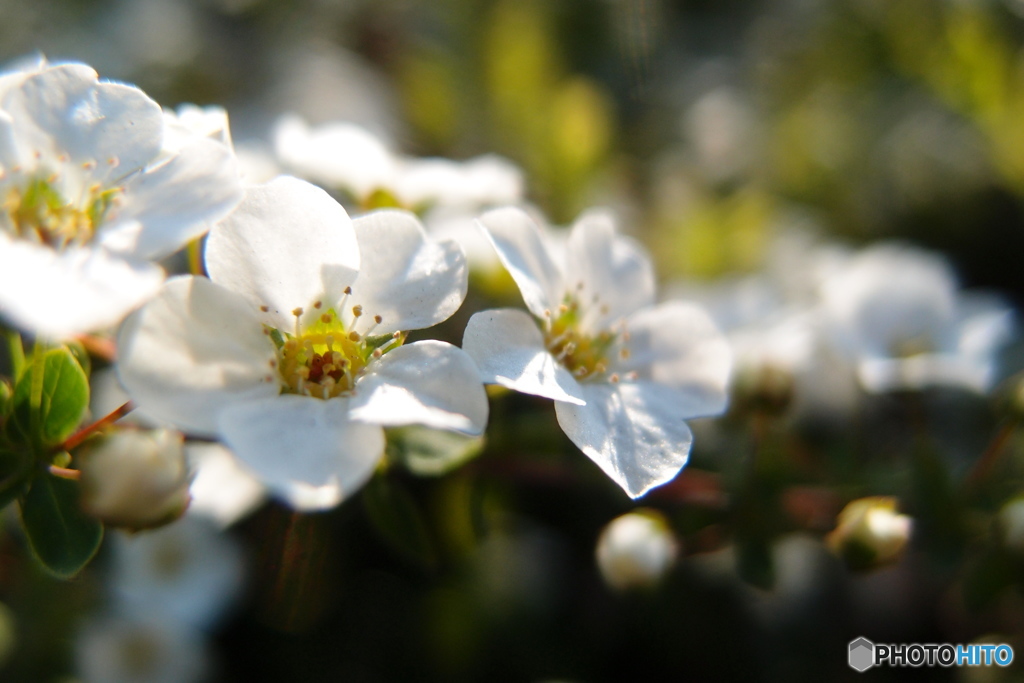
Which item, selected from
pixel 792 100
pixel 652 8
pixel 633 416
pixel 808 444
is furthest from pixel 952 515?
pixel 652 8

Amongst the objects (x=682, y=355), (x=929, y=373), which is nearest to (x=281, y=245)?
(x=682, y=355)

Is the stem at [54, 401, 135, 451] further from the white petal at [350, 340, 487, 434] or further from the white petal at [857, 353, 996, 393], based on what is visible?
the white petal at [857, 353, 996, 393]

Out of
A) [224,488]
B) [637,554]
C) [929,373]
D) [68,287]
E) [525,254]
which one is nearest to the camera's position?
[68,287]

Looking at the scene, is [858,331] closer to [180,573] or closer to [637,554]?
[637,554]

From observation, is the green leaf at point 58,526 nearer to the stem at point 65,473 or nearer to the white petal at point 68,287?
the stem at point 65,473

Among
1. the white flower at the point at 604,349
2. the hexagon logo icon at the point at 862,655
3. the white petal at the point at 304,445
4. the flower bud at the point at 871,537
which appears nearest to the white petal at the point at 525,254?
the white flower at the point at 604,349

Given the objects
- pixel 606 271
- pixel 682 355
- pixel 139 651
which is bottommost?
pixel 139 651
